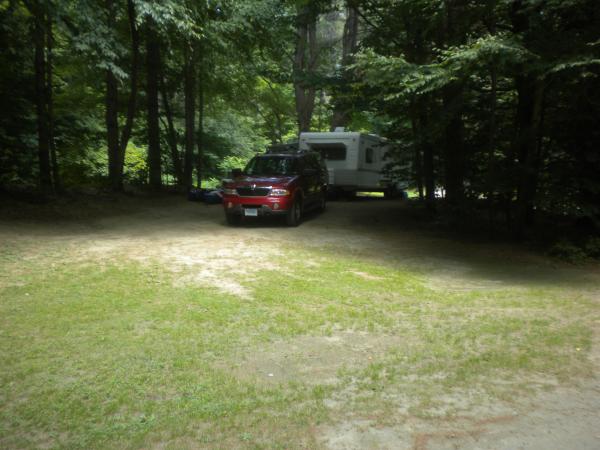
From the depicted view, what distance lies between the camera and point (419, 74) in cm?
804

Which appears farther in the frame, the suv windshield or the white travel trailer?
the white travel trailer

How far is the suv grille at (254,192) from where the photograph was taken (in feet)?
36.8

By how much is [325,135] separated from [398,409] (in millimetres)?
15780

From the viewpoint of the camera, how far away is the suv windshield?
12156mm

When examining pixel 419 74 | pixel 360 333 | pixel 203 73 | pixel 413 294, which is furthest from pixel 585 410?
pixel 203 73

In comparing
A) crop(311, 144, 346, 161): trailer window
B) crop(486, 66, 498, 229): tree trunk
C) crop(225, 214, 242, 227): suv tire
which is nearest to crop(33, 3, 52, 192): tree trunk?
crop(225, 214, 242, 227): suv tire

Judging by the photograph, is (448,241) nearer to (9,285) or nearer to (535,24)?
(535,24)

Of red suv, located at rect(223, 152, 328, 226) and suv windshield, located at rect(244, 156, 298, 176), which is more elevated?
suv windshield, located at rect(244, 156, 298, 176)

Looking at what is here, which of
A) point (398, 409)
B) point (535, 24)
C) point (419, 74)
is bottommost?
point (398, 409)

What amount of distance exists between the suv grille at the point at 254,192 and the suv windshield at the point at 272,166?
882 mm

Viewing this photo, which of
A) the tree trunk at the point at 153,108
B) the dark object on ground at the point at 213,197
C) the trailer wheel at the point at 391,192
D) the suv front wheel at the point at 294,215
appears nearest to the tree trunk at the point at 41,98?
the tree trunk at the point at 153,108

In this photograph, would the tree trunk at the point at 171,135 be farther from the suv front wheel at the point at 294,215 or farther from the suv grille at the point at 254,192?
the suv front wheel at the point at 294,215

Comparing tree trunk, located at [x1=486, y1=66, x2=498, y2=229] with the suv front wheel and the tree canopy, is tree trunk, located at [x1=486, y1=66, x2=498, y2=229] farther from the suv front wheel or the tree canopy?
the suv front wheel

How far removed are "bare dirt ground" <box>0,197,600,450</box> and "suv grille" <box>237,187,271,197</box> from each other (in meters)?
0.85
